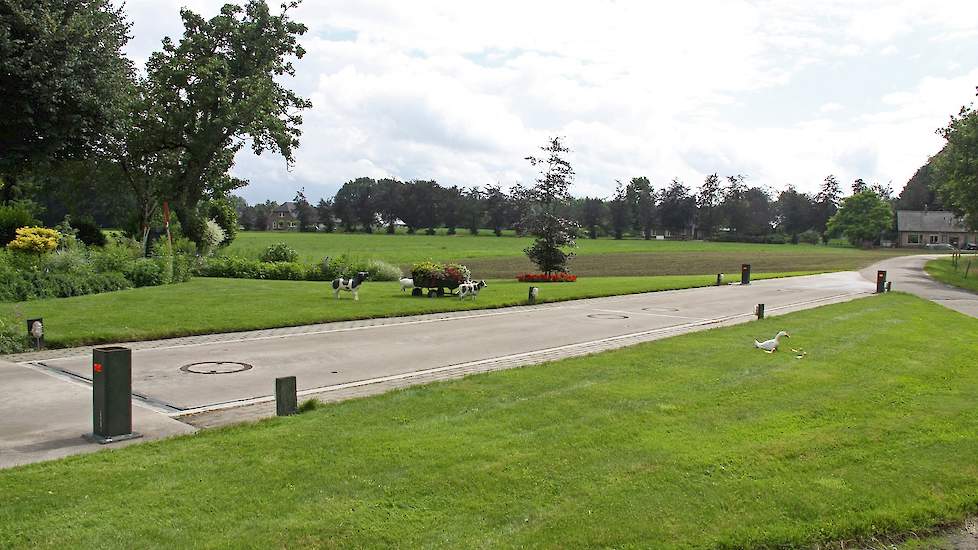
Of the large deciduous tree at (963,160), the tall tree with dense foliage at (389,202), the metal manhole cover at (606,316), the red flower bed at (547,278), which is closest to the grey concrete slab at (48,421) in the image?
the metal manhole cover at (606,316)

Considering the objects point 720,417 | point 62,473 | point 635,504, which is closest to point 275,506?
point 62,473

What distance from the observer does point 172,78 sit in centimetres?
3700

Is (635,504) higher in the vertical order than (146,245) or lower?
lower

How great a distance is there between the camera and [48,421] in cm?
788

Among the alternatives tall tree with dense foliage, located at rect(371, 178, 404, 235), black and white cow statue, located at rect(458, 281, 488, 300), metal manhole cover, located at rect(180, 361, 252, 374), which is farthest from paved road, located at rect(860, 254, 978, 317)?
tall tree with dense foliage, located at rect(371, 178, 404, 235)

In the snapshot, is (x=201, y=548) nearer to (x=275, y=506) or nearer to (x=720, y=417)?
(x=275, y=506)

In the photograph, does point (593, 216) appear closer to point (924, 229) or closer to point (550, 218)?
point (924, 229)

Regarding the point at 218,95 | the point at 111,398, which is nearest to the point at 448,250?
the point at 218,95

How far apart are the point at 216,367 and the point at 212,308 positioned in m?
6.93

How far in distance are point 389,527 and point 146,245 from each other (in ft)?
103

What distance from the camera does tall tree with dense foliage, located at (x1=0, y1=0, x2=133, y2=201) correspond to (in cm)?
1527

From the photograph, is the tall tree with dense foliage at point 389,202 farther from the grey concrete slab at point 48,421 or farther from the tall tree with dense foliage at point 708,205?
the grey concrete slab at point 48,421

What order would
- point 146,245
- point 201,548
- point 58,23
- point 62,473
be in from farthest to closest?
point 146,245 → point 58,23 → point 62,473 → point 201,548

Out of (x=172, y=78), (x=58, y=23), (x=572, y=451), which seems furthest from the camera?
(x=172, y=78)
